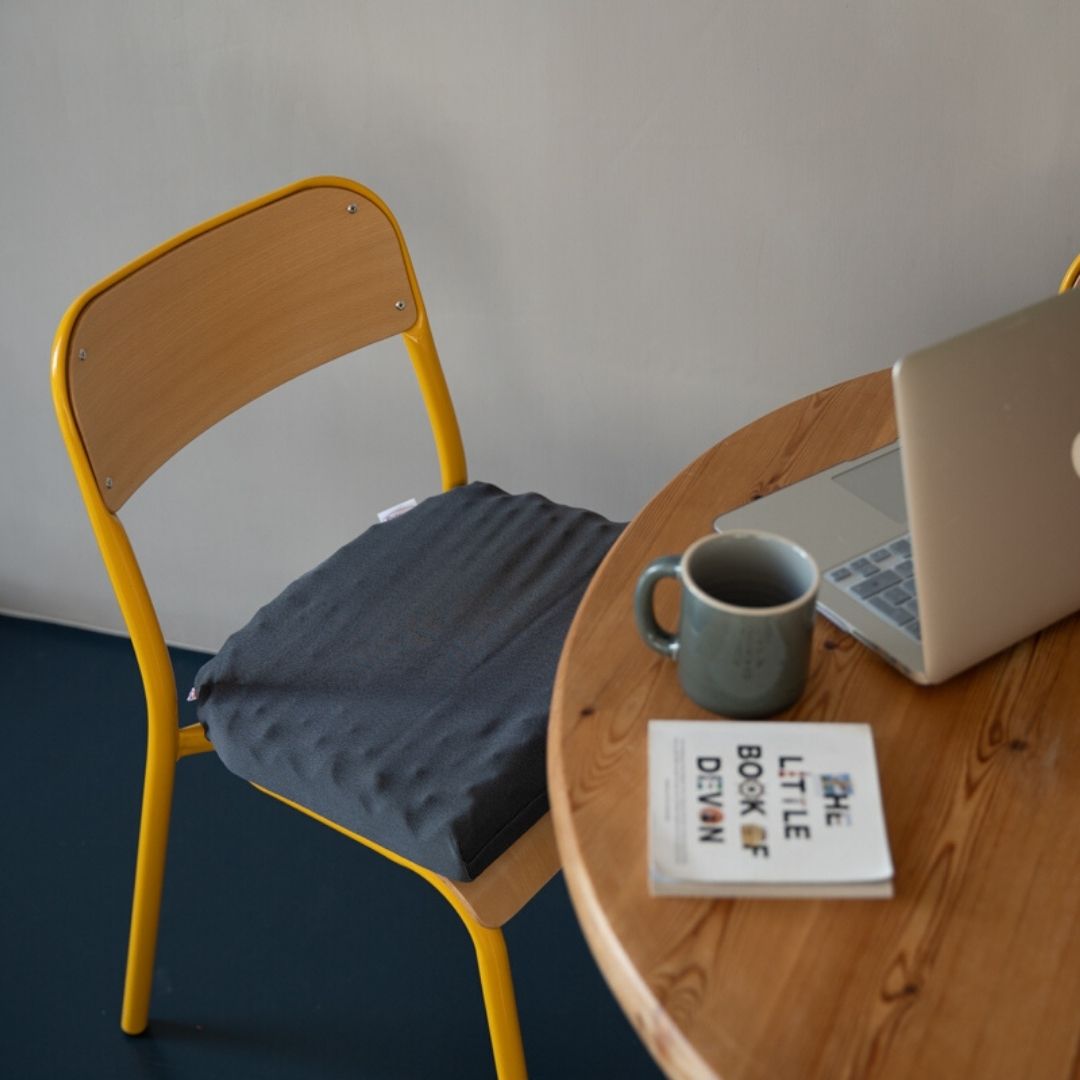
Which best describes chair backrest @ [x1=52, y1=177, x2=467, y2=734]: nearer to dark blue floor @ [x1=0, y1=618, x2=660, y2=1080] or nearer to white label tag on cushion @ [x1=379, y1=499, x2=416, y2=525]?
white label tag on cushion @ [x1=379, y1=499, x2=416, y2=525]

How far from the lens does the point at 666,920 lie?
0.64m

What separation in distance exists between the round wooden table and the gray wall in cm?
65

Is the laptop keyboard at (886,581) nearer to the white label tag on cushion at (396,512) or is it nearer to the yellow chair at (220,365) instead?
the yellow chair at (220,365)

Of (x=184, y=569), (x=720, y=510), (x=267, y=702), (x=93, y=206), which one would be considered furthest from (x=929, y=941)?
(x=184, y=569)

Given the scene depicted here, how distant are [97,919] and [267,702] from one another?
2.11ft

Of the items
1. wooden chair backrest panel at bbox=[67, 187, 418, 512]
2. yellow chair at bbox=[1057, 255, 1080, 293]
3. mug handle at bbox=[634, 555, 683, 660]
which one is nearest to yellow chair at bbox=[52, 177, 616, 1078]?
wooden chair backrest panel at bbox=[67, 187, 418, 512]

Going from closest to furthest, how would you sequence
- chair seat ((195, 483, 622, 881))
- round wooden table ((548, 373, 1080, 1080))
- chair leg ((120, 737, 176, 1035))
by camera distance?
round wooden table ((548, 373, 1080, 1080)) < chair seat ((195, 483, 622, 881)) < chair leg ((120, 737, 176, 1035))

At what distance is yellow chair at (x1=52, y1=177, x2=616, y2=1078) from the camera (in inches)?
41.3

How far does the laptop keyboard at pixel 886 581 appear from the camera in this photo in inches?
32.3

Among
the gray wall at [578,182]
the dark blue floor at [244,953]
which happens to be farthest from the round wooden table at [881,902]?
the dark blue floor at [244,953]

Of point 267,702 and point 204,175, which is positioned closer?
point 267,702

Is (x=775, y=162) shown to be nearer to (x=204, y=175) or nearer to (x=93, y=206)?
(x=204, y=175)

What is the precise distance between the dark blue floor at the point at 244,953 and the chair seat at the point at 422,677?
48 cm

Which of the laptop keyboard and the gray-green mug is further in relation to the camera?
the laptop keyboard
